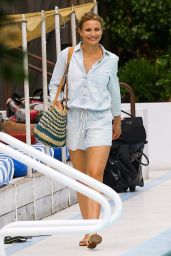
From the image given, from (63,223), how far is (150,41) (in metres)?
13.1

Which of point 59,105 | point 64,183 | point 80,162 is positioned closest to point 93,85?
point 59,105

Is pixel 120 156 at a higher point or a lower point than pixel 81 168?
lower

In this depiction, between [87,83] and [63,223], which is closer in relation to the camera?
[63,223]

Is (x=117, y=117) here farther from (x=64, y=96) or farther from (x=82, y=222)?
(x=82, y=222)

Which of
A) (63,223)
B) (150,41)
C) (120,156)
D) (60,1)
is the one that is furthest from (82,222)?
(150,41)

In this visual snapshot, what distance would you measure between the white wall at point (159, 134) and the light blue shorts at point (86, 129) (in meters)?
5.88

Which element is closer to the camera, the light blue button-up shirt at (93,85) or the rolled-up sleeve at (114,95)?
the light blue button-up shirt at (93,85)

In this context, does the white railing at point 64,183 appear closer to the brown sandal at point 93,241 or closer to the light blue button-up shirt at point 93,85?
the brown sandal at point 93,241

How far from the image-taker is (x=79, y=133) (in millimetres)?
7051

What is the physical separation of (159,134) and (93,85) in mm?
6238

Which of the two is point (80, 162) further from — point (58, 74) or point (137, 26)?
point (137, 26)

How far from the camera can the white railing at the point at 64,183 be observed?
468cm

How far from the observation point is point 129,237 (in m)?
7.55

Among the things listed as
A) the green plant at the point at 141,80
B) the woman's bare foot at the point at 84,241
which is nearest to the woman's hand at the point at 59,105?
the woman's bare foot at the point at 84,241
